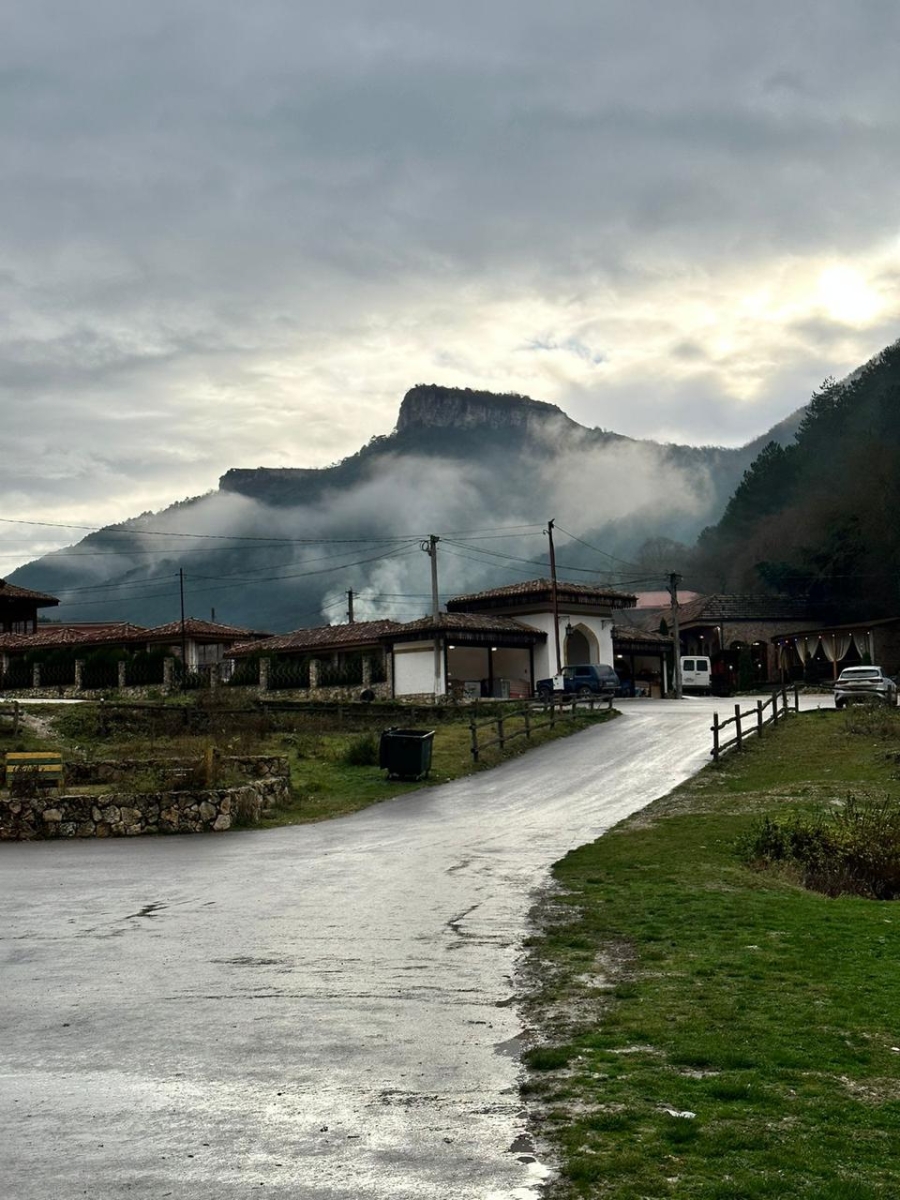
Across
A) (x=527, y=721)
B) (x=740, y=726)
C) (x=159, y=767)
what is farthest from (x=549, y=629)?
(x=159, y=767)

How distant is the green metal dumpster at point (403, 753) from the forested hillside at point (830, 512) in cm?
5861

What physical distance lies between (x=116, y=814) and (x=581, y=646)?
175 ft

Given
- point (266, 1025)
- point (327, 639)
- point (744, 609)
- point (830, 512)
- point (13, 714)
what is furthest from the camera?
point (830, 512)

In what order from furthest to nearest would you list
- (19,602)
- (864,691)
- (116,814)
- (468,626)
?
(19,602) < (468,626) < (864,691) < (116,814)

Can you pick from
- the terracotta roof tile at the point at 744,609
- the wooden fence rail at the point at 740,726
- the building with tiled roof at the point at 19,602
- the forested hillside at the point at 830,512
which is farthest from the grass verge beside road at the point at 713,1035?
the forested hillside at the point at 830,512

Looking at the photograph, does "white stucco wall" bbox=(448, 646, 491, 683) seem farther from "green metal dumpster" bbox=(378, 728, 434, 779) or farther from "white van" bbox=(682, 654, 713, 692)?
"green metal dumpster" bbox=(378, 728, 434, 779)

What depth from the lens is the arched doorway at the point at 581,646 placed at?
70.3 meters

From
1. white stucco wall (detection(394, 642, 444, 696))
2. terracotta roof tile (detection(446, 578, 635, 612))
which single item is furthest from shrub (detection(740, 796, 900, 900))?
terracotta roof tile (detection(446, 578, 635, 612))

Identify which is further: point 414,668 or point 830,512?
point 830,512

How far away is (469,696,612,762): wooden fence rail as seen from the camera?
36.9m

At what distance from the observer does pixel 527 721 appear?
129 ft

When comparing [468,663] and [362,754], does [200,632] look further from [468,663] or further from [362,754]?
[362,754]

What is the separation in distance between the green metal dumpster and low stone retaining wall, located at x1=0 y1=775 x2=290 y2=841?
7.58 meters

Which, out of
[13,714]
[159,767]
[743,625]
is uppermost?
[743,625]
